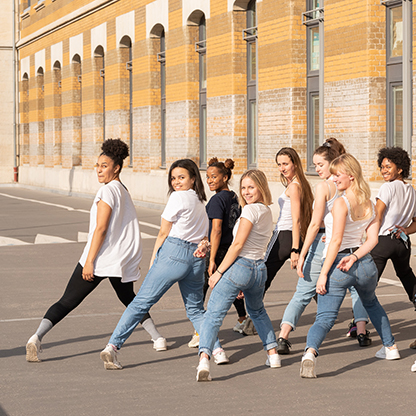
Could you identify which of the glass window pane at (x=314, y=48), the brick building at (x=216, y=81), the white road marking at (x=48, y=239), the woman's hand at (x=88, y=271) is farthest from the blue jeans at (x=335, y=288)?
the glass window pane at (x=314, y=48)

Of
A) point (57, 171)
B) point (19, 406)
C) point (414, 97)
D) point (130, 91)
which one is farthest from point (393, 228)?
point (57, 171)

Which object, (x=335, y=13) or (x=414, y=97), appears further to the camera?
(x=335, y=13)

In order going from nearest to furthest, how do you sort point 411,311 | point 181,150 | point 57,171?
1. point 411,311
2. point 181,150
3. point 57,171

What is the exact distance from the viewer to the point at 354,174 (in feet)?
19.5

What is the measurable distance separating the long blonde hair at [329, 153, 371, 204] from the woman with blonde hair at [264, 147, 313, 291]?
1.10 m

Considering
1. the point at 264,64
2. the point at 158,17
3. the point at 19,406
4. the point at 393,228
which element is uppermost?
the point at 158,17

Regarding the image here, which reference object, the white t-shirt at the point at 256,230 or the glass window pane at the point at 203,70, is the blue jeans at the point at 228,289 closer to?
the white t-shirt at the point at 256,230

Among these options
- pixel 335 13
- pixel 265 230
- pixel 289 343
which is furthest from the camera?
pixel 335 13

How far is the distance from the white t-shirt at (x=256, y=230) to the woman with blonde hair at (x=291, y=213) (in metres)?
0.97

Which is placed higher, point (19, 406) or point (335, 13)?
point (335, 13)

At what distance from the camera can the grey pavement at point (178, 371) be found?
523 centimetres

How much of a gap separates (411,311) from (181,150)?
50.8 feet

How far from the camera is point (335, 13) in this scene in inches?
633

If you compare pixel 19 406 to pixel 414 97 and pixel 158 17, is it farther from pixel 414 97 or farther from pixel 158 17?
pixel 158 17
